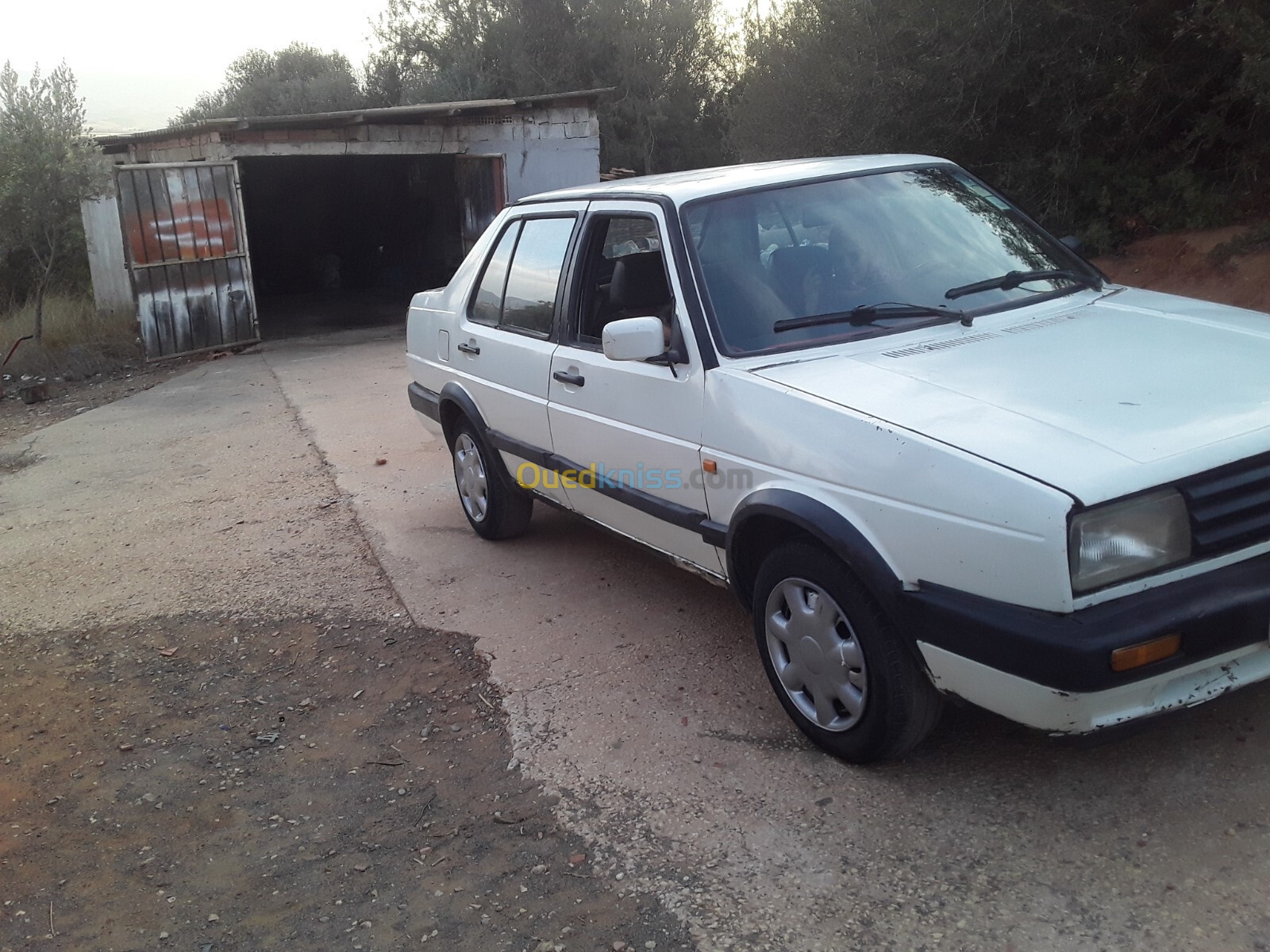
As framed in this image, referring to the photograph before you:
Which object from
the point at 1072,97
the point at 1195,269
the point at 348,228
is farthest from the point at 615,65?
the point at 1195,269

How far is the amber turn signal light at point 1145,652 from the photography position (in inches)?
103

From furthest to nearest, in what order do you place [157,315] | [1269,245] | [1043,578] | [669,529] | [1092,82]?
[157,315] → [1092,82] → [1269,245] → [669,529] → [1043,578]

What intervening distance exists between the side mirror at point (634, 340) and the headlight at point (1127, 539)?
1619mm

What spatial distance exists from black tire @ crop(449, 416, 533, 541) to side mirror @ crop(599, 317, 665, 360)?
6.09ft

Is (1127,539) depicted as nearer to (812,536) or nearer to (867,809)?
(812,536)

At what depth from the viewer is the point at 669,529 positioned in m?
4.07

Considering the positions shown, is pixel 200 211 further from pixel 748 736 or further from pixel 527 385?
pixel 748 736

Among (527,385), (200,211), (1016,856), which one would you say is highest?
(200,211)

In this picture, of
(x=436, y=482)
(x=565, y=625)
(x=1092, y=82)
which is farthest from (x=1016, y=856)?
(x=1092, y=82)

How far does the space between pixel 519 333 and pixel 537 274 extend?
0.29 meters

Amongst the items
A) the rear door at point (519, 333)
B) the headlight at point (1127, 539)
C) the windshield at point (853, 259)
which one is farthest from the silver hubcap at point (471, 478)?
the headlight at point (1127, 539)

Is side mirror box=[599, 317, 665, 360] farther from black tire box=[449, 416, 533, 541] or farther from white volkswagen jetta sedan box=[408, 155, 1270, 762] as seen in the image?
black tire box=[449, 416, 533, 541]

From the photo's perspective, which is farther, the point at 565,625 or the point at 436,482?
the point at 436,482

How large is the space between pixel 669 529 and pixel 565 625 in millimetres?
965
